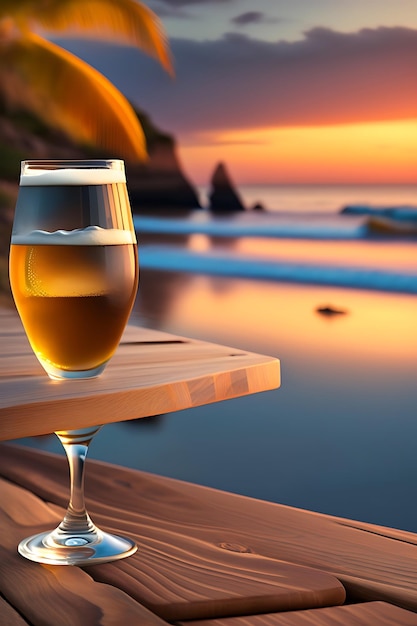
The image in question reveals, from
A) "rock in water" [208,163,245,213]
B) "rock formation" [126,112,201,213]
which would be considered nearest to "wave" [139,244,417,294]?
"rock in water" [208,163,245,213]

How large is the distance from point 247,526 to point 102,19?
6644 mm

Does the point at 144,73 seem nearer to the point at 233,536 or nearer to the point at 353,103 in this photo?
the point at 353,103

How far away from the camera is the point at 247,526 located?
3.61 feet

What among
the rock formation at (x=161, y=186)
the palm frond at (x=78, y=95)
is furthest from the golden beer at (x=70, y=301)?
the rock formation at (x=161, y=186)

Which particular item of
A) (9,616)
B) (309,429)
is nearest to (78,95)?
(309,429)

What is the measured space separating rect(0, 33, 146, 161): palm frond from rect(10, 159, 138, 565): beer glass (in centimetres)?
615

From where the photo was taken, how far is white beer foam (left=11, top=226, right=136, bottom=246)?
760 mm

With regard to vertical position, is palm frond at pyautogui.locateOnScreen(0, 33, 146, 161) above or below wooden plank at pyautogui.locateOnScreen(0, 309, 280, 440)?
above

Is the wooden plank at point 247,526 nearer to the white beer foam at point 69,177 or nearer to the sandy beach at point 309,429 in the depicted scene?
the white beer foam at point 69,177

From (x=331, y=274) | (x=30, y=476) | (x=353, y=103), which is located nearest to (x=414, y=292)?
(x=331, y=274)

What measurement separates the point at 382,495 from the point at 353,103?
351 inches

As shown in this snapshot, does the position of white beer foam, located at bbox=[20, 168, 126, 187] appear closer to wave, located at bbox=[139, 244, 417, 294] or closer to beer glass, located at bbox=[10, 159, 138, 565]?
beer glass, located at bbox=[10, 159, 138, 565]

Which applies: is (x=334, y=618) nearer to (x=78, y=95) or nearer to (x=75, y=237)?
(x=75, y=237)

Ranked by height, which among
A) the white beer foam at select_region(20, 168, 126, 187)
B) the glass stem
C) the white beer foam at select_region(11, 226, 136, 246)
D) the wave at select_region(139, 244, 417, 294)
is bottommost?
the wave at select_region(139, 244, 417, 294)
